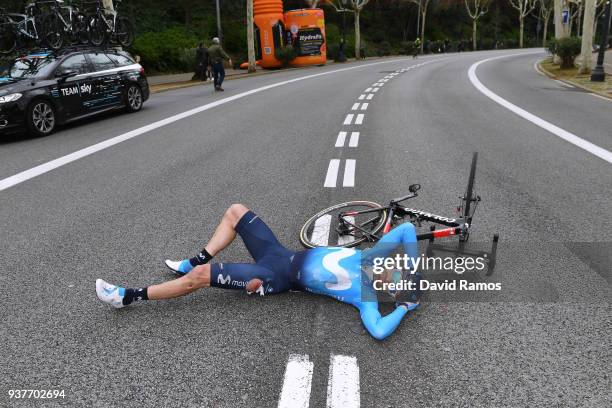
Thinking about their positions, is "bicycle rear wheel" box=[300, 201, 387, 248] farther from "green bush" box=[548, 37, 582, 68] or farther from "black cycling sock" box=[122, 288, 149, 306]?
"green bush" box=[548, 37, 582, 68]

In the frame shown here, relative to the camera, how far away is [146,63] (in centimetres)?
3069

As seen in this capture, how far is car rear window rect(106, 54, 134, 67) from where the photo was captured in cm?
1347

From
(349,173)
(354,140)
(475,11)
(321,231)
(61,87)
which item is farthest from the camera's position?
(475,11)

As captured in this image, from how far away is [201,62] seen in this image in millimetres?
24688

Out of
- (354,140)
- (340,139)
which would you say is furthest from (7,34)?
(354,140)

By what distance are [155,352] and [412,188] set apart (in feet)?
8.40

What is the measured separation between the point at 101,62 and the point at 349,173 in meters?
8.67

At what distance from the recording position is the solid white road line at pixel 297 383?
2.78 m

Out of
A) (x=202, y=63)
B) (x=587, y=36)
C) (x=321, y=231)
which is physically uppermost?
(x=587, y=36)

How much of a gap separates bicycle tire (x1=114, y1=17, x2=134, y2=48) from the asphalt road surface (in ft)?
23.9

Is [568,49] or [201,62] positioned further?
[568,49]

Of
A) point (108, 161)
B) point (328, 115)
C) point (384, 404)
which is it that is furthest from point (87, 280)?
point (328, 115)

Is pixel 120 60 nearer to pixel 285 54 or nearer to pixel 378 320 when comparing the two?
pixel 378 320

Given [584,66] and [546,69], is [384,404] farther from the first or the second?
[546,69]
